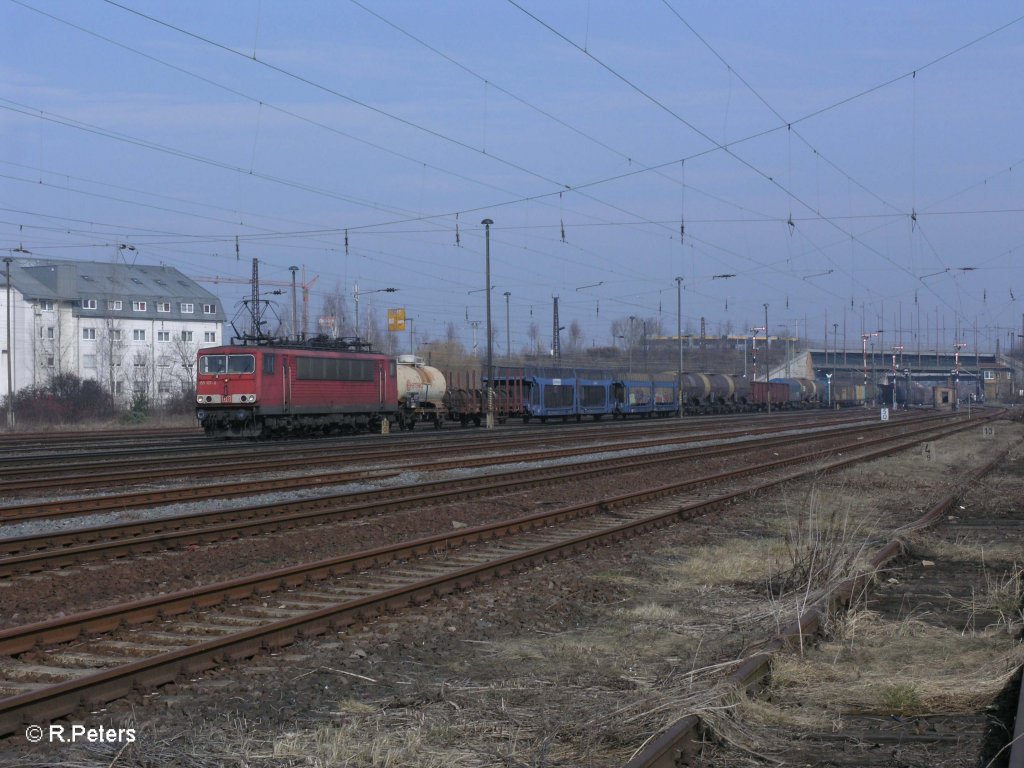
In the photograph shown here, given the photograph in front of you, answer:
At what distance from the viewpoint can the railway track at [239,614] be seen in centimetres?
678

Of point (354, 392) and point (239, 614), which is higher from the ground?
point (354, 392)

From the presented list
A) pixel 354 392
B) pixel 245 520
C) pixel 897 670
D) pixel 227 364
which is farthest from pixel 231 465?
pixel 897 670

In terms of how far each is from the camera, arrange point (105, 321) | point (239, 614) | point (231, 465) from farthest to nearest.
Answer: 1. point (105, 321)
2. point (231, 465)
3. point (239, 614)

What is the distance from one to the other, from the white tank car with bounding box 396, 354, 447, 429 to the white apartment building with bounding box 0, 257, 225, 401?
101 feet

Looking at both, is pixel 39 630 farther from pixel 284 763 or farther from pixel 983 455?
pixel 983 455

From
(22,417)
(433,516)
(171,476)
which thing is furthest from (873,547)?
(22,417)

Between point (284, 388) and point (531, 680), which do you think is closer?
point (531, 680)

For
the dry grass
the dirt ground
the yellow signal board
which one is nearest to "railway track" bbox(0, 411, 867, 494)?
the dirt ground

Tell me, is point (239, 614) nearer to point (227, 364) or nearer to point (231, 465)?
point (231, 465)

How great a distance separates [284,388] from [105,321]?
5793 cm

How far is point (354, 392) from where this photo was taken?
126 ft

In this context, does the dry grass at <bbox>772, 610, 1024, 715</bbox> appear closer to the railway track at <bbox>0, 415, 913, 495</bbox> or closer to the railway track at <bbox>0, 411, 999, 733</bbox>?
the railway track at <bbox>0, 411, 999, 733</bbox>

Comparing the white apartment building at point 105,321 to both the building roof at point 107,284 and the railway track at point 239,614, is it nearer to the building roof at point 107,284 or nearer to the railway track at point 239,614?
the building roof at point 107,284

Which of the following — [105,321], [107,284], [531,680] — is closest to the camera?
[531,680]
